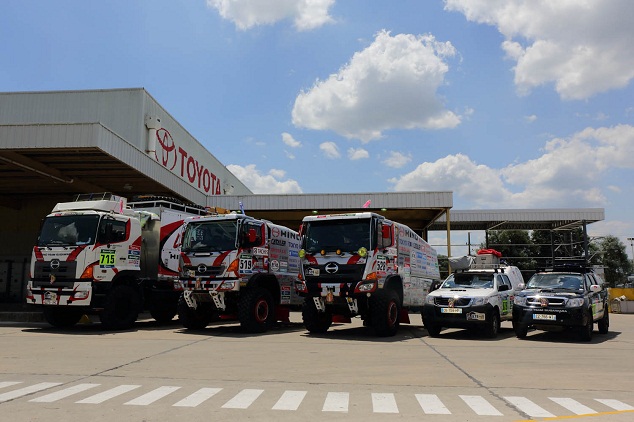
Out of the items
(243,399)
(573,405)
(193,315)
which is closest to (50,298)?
(193,315)

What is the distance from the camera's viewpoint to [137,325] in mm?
15688

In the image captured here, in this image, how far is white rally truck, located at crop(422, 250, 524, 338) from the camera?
40.8ft

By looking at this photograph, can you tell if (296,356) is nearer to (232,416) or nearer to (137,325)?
(232,416)

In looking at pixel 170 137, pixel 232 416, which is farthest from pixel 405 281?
pixel 170 137

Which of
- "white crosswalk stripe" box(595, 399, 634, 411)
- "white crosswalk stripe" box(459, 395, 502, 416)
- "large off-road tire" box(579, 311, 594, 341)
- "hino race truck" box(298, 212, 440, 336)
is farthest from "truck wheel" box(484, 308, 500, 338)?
"white crosswalk stripe" box(459, 395, 502, 416)

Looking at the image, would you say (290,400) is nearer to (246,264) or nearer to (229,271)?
(229,271)

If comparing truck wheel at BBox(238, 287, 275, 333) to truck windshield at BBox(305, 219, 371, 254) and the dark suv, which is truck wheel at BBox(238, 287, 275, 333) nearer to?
truck windshield at BBox(305, 219, 371, 254)

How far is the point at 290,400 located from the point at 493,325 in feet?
27.9

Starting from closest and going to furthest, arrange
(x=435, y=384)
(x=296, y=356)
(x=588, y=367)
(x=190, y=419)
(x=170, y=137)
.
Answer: (x=190, y=419)
(x=435, y=384)
(x=588, y=367)
(x=296, y=356)
(x=170, y=137)

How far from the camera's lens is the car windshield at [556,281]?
13.1 meters

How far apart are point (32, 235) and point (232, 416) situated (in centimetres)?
2550

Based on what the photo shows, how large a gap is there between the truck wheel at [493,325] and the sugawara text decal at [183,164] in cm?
1884

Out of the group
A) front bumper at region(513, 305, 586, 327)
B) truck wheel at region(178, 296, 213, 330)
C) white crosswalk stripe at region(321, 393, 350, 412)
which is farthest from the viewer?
truck wheel at region(178, 296, 213, 330)

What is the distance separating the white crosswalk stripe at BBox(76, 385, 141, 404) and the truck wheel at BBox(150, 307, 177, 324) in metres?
9.52
